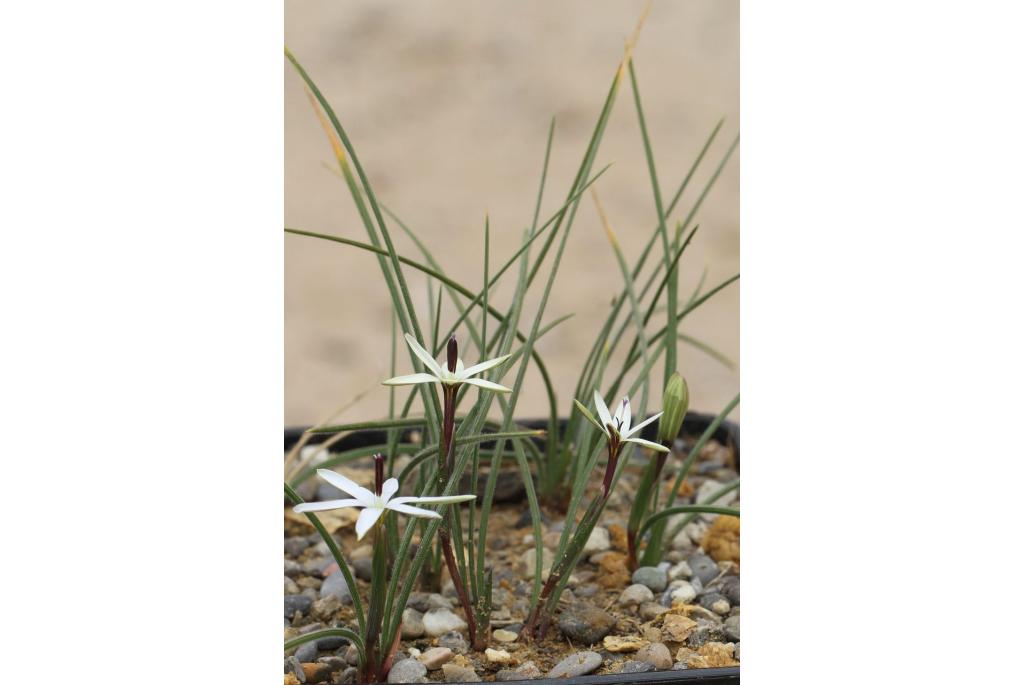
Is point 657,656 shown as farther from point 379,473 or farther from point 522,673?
point 379,473

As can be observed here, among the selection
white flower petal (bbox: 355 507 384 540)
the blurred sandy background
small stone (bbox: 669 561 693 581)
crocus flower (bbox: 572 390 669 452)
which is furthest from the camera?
the blurred sandy background

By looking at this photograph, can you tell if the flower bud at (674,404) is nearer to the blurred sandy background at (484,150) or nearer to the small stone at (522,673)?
the small stone at (522,673)

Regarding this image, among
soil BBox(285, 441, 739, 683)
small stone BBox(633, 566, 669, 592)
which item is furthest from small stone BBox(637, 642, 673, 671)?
small stone BBox(633, 566, 669, 592)

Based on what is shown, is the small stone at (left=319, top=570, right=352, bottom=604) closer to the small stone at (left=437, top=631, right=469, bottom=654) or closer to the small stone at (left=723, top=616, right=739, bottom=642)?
the small stone at (left=437, top=631, right=469, bottom=654)

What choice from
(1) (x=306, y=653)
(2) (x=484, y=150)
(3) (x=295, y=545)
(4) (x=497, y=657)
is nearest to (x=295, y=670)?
(1) (x=306, y=653)

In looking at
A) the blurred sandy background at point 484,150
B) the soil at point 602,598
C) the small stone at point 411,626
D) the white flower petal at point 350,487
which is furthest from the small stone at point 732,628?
the blurred sandy background at point 484,150

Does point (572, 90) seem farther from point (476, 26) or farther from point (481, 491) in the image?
point (481, 491)

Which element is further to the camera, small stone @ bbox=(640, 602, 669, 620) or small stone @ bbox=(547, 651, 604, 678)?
small stone @ bbox=(640, 602, 669, 620)

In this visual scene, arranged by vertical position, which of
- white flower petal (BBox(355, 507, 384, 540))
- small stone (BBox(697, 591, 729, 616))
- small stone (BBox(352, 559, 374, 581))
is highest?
white flower petal (BBox(355, 507, 384, 540))
